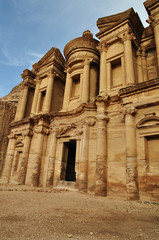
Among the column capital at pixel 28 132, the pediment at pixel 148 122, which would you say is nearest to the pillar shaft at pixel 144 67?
the pediment at pixel 148 122

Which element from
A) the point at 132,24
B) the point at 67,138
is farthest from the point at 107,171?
the point at 132,24

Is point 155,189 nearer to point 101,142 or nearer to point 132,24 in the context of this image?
point 101,142

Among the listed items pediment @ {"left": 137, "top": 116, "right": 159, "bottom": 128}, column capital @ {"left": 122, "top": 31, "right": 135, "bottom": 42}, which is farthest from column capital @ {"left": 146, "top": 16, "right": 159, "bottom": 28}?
pediment @ {"left": 137, "top": 116, "right": 159, "bottom": 128}

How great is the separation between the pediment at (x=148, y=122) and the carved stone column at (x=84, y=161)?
347 centimetres

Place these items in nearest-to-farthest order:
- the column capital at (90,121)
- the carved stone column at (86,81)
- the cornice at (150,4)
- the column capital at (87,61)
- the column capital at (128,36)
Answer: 1. the cornice at (150,4)
2. the column capital at (90,121)
3. the column capital at (128,36)
4. the carved stone column at (86,81)
5. the column capital at (87,61)

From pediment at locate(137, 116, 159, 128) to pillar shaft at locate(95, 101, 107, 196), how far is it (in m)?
2.14

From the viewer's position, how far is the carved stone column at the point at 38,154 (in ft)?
40.1

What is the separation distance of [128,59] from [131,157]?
20.9ft

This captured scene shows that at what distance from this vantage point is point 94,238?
9.52ft

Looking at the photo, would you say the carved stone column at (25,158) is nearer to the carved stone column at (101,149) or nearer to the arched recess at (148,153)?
the carved stone column at (101,149)

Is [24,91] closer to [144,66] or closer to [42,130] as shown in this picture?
[42,130]

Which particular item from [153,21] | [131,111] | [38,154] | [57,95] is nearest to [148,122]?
[131,111]

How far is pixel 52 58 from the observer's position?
651 inches

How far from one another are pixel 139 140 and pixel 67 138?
5.64 meters
